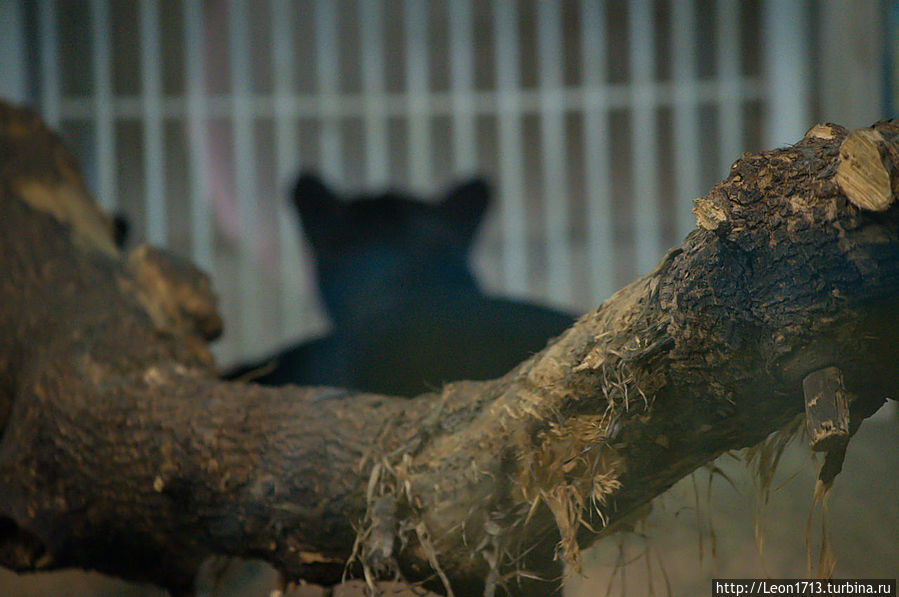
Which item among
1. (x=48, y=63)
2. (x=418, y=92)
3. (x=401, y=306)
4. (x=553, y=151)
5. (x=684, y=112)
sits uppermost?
(x=48, y=63)

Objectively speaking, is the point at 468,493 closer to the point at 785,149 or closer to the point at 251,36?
the point at 785,149

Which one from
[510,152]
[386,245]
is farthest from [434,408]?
[510,152]

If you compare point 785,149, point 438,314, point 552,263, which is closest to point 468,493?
point 785,149

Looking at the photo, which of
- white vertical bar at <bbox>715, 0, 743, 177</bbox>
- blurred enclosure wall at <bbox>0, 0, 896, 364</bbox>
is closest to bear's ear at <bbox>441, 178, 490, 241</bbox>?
blurred enclosure wall at <bbox>0, 0, 896, 364</bbox>

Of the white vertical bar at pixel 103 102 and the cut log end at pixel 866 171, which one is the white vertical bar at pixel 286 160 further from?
the cut log end at pixel 866 171

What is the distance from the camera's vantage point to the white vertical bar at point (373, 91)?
8.59ft

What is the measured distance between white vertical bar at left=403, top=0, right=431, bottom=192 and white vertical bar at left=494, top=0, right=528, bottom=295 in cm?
24

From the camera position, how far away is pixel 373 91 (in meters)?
2.64

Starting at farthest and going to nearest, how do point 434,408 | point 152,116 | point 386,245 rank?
point 152,116 → point 386,245 → point 434,408

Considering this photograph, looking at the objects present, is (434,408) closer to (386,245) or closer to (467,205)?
(386,245)

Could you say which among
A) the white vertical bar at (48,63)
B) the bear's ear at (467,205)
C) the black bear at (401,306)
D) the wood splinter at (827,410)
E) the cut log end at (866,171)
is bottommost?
the black bear at (401,306)

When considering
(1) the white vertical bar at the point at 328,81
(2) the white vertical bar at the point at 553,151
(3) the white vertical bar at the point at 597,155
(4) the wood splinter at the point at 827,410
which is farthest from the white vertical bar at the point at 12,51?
(4) the wood splinter at the point at 827,410

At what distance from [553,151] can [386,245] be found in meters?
0.87

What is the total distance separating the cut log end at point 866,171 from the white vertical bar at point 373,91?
2.13 m
